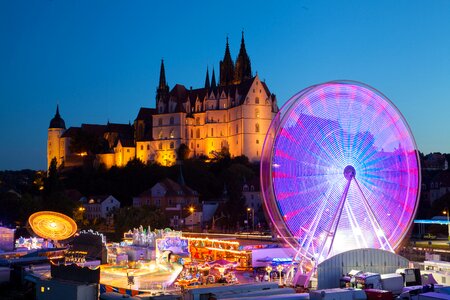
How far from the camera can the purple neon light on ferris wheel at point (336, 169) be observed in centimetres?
3262

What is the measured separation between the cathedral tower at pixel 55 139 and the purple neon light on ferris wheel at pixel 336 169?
384 ft

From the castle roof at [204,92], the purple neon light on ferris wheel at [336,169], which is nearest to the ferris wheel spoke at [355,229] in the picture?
the purple neon light on ferris wheel at [336,169]

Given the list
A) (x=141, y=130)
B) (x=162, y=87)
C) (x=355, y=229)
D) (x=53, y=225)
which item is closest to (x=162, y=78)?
(x=162, y=87)

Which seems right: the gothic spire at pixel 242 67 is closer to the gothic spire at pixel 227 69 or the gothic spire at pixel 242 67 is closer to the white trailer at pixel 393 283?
the gothic spire at pixel 227 69

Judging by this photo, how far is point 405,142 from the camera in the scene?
35031mm

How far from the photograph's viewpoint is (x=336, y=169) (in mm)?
32844

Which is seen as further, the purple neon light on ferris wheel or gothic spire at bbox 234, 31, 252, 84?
gothic spire at bbox 234, 31, 252, 84

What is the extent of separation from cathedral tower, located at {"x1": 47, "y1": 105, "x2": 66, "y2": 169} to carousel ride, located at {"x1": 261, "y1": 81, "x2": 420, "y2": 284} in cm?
11700

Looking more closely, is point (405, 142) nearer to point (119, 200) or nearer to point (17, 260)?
point (17, 260)

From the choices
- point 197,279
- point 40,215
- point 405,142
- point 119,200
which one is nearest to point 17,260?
point 40,215

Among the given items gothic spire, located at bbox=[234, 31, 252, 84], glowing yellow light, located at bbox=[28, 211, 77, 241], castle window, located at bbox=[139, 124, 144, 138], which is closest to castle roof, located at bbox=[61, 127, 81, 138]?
castle window, located at bbox=[139, 124, 144, 138]

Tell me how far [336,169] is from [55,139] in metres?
124

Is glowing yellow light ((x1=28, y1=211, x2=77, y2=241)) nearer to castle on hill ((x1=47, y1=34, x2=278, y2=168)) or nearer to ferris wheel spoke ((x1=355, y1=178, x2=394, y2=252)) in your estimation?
ferris wheel spoke ((x1=355, y1=178, x2=394, y2=252))

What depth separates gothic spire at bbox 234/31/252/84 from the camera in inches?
5512
